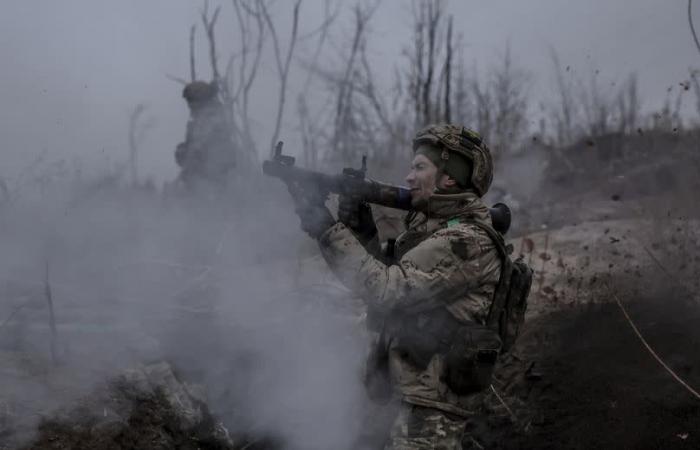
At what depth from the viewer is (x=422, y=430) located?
2.56m

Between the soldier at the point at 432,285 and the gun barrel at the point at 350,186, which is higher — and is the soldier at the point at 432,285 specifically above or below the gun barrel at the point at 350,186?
below

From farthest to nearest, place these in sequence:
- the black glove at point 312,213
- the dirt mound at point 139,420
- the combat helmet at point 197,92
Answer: the combat helmet at point 197,92, the dirt mound at point 139,420, the black glove at point 312,213

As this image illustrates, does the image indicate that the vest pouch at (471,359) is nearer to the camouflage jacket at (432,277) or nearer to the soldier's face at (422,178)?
the camouflage jacket at (432,277)

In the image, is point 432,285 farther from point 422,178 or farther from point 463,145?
point 463,145

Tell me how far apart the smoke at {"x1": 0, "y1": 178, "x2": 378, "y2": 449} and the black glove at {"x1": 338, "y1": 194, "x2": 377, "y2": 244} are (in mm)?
1687

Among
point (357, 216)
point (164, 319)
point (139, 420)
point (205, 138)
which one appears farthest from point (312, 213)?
point (205, 138)

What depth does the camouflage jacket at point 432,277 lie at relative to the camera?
2496 mm

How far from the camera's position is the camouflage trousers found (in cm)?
255

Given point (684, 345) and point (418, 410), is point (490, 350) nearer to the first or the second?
point (418, 410)

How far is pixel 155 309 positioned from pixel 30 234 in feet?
3.72

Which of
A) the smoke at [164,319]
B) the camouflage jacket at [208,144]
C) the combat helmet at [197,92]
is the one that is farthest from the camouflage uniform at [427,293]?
the combat helmet at [197,92]

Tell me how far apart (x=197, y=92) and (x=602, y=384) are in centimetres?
822

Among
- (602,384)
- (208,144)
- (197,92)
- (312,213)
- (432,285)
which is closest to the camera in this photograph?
(432,285)

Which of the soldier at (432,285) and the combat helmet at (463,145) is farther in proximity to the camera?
the combat helmet at (463,145)
